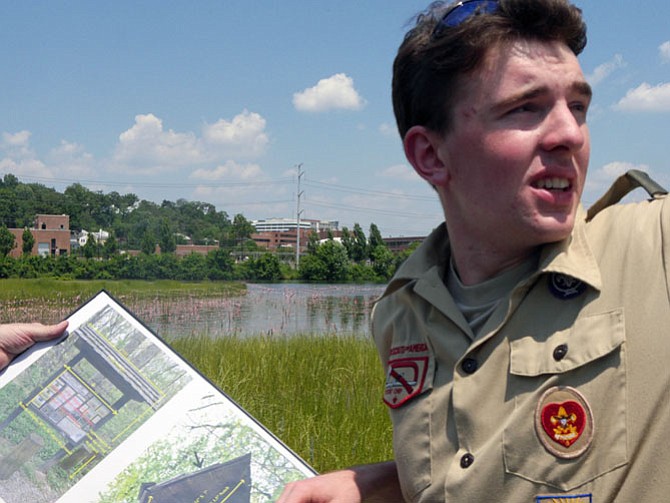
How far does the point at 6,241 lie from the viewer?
121 feet

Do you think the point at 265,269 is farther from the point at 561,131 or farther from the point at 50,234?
the point at 561,131

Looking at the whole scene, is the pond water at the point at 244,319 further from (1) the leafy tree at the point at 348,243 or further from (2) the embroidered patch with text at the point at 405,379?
(1) the leafy tree at the point at 348,243

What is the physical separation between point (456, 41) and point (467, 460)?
2.58 ft

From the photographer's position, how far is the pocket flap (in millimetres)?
1114

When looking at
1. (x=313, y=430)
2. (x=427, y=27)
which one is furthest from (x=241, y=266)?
(x=427, y=27)

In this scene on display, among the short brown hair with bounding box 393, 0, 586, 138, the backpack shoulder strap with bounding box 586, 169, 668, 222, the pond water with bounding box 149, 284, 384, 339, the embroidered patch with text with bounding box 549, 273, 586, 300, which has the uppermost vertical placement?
the short brown hair with bounding box 393, 0, 586, 138

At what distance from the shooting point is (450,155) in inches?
53.1

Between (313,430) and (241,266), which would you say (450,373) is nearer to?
(313,430)

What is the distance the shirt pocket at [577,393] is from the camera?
1099 mm

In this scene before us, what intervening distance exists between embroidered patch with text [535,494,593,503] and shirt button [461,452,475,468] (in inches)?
5.2

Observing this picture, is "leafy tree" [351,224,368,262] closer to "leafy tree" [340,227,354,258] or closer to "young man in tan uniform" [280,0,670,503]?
"leafy tree" [340,227,354,258]

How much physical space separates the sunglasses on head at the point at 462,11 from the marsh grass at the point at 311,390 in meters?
2.12

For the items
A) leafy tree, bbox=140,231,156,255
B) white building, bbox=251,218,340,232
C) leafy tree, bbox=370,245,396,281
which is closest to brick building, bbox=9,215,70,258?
leafy tree, bbox=140,231,156,255

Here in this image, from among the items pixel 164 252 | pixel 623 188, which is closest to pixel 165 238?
pixel 164 252
